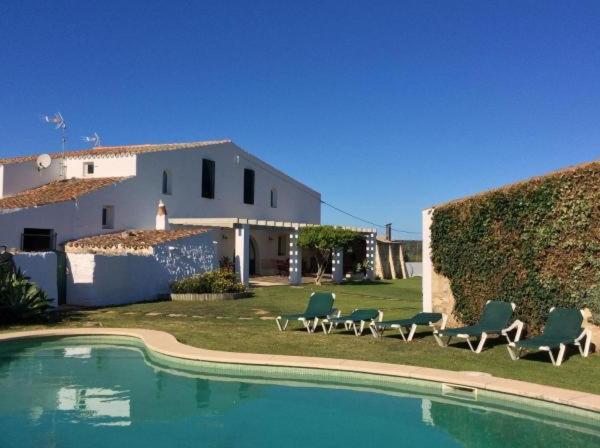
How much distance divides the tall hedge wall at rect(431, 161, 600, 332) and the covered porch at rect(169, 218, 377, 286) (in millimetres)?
15032

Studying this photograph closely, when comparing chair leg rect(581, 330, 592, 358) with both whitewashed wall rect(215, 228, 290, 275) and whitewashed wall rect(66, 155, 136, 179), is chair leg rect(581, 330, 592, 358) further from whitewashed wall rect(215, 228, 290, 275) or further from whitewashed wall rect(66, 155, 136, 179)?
whitewashed wall rect(215, 228, 290, 275)

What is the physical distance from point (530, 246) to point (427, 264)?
3.84 meters

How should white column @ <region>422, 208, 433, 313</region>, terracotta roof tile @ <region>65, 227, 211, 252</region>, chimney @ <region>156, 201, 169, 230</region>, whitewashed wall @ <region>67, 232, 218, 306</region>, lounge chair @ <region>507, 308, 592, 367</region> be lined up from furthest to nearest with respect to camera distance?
chimney @ <region>156, 201, 169, 230</region>
terracotta roof tile @ <region>65, 227, 211, 252</region>
whitewashed wall @ <region>67, 232, 218, 306</region>
white column @ <region>422, 208, 433, 313</region>
lounge chair @ <region>507, 308, 592, 367</region>

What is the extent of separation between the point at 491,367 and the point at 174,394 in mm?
5178

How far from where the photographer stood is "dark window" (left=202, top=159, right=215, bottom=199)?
1297 inches

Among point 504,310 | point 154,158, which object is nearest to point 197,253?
point 154,158

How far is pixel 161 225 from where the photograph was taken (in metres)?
28.6

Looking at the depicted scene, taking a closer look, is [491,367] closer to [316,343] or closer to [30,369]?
[316,343]

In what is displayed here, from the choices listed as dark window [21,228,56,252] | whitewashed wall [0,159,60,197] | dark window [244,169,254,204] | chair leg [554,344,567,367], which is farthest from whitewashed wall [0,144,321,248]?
chair leg [554,344,567,367]

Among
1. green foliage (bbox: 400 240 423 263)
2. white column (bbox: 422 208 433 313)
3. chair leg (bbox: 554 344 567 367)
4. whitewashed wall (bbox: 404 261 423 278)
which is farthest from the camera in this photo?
green foliage (bbox: 400 240 423 263)

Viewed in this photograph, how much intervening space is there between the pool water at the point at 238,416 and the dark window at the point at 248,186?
25.5 metres

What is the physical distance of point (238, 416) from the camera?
8.13 m

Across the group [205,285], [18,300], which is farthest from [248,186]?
[18,300]

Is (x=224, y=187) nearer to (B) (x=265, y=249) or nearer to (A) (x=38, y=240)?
(B) (x=265, y=249)
